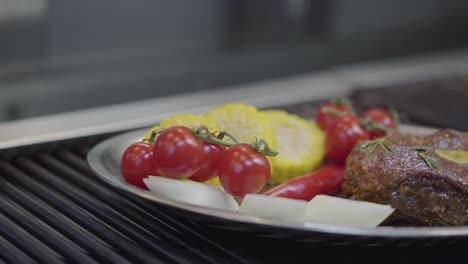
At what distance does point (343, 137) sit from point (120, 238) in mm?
614

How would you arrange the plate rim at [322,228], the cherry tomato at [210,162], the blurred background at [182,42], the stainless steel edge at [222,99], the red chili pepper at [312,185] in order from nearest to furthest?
1. the plate rim at [322,228]
2. the cherry tomato at [210,162]
3. the red chili pepper at [312,185]
4. the stainless steel edge at [222,99]
5. the blurred background at [182,42]

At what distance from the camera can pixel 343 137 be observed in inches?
74.7

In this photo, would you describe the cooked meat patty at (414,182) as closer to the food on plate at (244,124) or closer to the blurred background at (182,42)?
the food on plate at (244,124)

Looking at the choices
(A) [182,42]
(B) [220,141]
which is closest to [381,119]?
(B) [220,141]

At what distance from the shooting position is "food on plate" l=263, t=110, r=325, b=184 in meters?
1.83

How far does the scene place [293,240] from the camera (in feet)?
4.83

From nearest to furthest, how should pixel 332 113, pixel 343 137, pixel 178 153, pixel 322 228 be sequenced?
pixel 322 228, pixel 178 153, pixel 343 137, pixel 332 113

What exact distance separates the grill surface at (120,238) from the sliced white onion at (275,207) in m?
0.11

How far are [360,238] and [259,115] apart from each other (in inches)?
21.4

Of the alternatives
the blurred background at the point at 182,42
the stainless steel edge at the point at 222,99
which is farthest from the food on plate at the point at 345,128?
the blurred background at the point at 182,42

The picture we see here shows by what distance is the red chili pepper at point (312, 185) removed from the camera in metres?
1.73

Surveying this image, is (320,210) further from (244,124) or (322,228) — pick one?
(244,124)

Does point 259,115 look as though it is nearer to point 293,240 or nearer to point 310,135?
point 310,135

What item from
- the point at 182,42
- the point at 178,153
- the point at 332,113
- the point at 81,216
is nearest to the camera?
the point at 178,153
